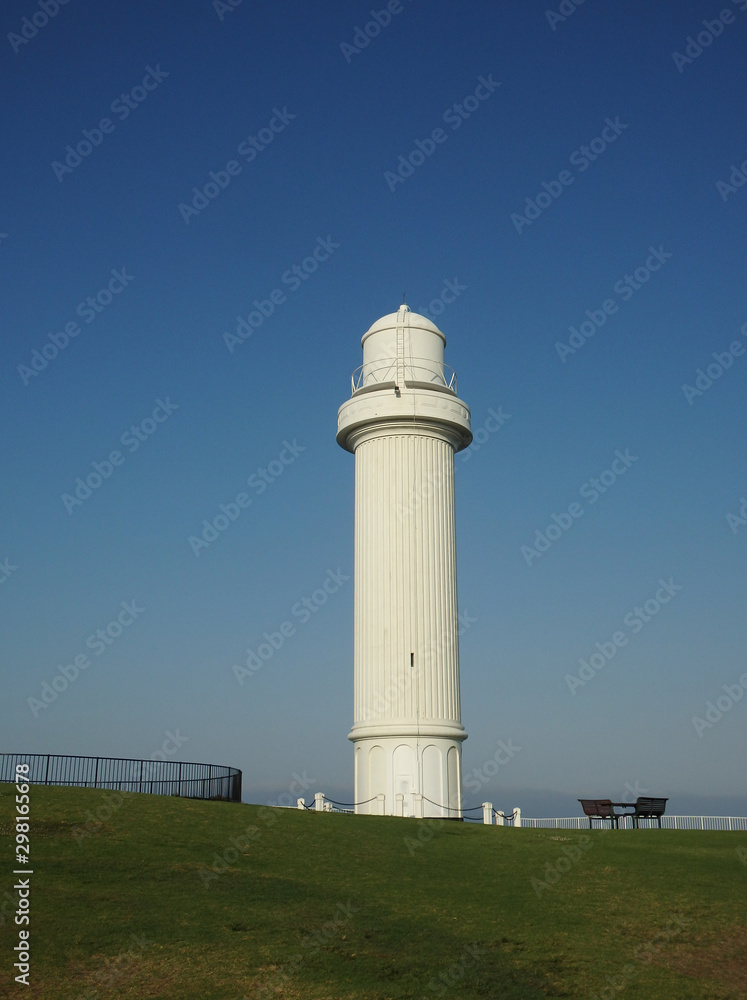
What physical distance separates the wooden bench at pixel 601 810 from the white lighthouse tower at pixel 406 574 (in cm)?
436

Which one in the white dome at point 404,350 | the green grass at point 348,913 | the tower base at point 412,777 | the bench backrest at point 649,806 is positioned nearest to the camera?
the green grass at point 348,913

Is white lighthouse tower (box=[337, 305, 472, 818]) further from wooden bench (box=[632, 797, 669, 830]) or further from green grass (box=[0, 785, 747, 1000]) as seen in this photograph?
green grass (box=[0, 785, 747, 1000])

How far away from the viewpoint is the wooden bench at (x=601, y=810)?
31.5 metres

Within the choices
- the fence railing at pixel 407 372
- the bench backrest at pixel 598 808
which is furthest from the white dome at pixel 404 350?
the bench backrest at pixel 598 808

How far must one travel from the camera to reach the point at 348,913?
15125 millimetres

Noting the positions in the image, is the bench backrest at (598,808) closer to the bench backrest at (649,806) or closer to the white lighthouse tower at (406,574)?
the bench backrest at (649,806)

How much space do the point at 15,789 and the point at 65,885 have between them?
791 cm

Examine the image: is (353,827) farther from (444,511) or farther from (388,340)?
(388,340)

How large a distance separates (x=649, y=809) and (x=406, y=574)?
11.0 metres

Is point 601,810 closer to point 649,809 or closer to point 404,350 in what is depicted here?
point 649,809

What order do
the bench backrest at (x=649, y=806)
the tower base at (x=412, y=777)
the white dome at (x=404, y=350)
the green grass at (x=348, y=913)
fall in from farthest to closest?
the white dome at (x=404, y=350), the tower base at (x=412, y=777), the bench backrest at (x=649, y=806), the green grass at (x=348, y=913)

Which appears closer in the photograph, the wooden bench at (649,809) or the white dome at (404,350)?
the wooden bench at (649,809)

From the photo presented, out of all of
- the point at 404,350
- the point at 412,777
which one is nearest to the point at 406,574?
the point at 412,777

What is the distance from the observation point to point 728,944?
14.8 meters
